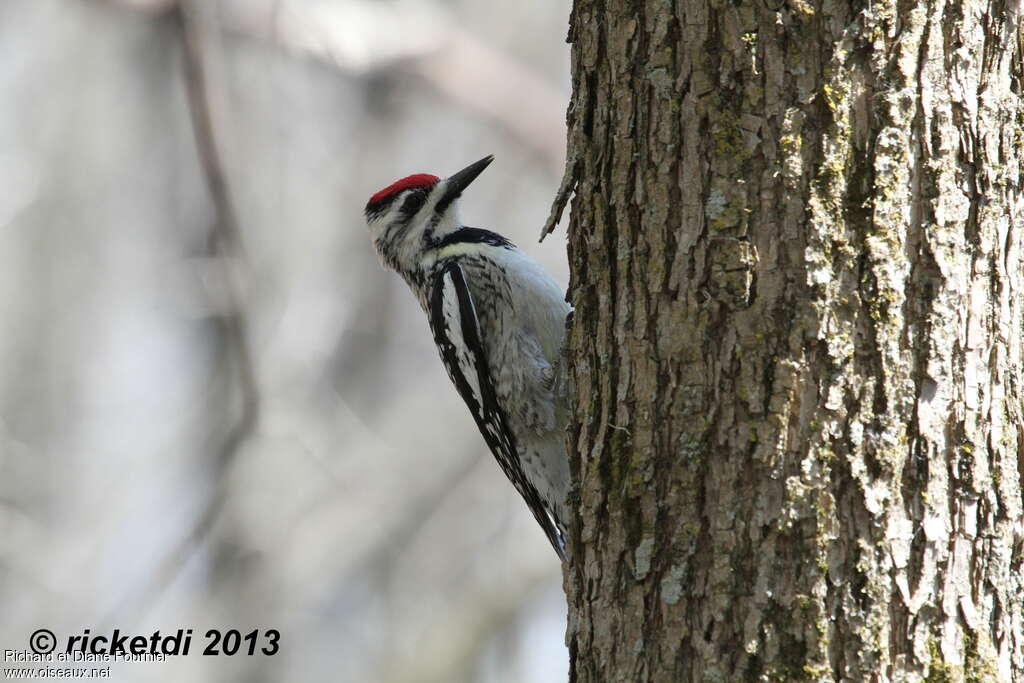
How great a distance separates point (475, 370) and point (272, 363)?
5889 mm

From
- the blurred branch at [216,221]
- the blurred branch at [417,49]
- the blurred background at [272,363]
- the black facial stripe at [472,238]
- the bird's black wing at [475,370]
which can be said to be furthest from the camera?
the blurred background at [272,363]

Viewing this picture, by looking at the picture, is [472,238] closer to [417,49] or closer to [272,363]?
[417,49]

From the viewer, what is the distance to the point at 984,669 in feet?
6.45

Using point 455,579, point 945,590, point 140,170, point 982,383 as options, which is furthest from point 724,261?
point 140,170

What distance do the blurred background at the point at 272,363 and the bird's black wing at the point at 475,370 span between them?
17.8 feet

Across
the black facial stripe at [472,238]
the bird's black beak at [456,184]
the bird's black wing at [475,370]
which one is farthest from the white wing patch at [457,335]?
the bird's black beak at [456,184]

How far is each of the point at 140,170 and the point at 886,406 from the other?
1049cm

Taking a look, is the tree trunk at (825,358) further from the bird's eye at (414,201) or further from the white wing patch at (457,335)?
the bird's eye at (414,201)

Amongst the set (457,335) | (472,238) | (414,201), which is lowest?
(457,335)

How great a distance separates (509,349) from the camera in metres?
4.21

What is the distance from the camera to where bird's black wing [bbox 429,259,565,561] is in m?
4.26

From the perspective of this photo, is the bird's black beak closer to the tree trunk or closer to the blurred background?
the tree trunk

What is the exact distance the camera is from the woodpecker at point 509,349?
4129 millimetres

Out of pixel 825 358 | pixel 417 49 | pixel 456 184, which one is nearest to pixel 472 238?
pixel 456 184
